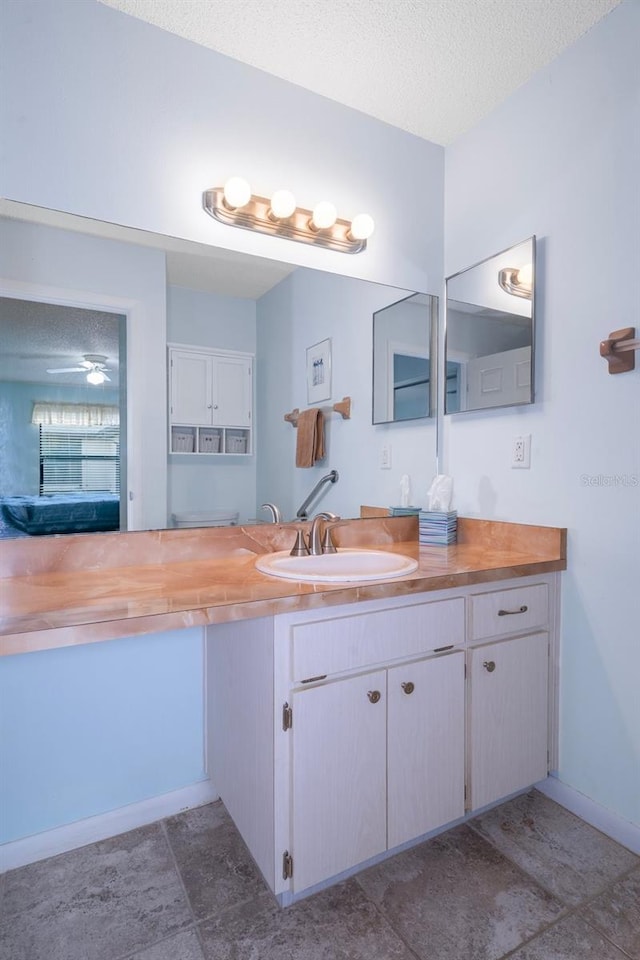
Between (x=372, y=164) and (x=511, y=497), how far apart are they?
134cm

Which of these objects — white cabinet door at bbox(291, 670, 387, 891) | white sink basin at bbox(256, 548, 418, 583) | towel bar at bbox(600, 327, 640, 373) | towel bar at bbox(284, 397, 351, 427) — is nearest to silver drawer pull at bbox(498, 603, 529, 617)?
white sink basin at bbox(256, 548, 418, 583)

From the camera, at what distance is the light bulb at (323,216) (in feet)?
5.71

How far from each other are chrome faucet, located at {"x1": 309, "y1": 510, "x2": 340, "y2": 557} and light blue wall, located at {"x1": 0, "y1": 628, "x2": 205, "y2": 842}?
0.46m

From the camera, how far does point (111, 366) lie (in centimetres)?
146

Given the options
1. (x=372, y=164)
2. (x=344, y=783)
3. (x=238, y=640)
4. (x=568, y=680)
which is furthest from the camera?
(x=372, y=164)

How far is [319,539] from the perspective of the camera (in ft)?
5.48

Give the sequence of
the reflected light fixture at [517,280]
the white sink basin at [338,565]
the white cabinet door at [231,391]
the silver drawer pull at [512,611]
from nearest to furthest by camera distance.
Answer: the white sink basin at [338,565] → the silver drawer pull at [512,611] → the white cabinet door at [231,391] → the reflected light fixture at [517,280]

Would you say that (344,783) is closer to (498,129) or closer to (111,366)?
(111,366)

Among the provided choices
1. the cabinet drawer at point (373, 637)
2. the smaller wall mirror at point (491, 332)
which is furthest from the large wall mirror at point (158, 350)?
the cabinet drawer at point (373, 637)

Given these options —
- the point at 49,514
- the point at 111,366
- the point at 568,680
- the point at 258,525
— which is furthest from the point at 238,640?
the point at 568,680

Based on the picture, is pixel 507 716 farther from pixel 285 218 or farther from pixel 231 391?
pixel 285 218

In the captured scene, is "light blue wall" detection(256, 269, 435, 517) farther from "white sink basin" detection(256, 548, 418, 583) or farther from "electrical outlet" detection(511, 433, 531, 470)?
"electrical outlet" detection(511, 433, 531, 470)

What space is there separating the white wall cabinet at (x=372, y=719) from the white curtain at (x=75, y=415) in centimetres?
68

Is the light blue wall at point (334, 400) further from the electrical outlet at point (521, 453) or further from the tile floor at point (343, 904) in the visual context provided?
the tile floor at point (343, 904)
